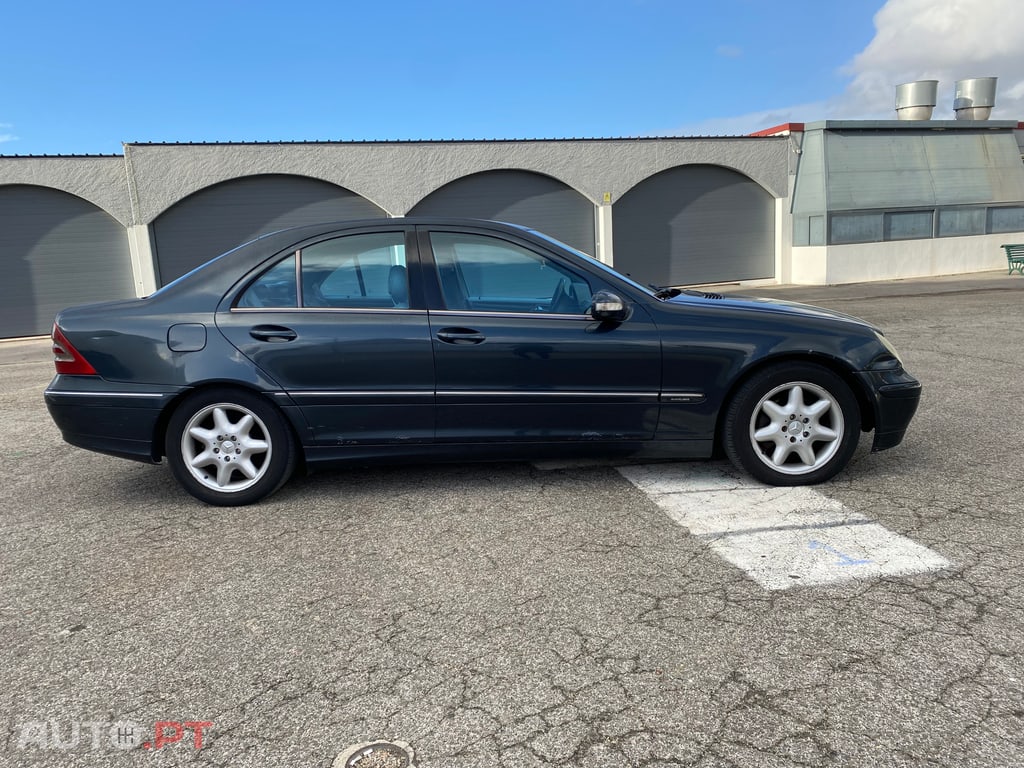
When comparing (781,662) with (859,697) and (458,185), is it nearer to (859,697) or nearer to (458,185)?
(859,697)

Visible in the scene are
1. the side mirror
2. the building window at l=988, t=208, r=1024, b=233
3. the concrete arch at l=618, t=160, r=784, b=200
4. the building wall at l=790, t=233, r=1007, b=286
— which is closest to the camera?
the side mirror

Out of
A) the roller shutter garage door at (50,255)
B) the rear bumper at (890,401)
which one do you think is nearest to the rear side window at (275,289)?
the rear bumper at (890,401)

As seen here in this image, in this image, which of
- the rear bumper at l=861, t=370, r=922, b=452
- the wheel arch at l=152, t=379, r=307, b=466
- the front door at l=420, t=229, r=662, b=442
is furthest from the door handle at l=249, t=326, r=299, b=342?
the rear bumper at l=861, t=370, r=922, b=452

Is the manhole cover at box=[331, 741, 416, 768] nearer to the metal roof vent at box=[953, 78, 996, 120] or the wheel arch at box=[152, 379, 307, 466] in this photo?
the wheel arch at box=[152, 379, 307, 466]

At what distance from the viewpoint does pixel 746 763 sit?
209 cm

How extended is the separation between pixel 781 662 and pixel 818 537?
114cm

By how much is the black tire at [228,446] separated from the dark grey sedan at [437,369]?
0.01 m

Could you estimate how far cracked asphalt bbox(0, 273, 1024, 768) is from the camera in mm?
2229

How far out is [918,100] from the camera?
22734mm

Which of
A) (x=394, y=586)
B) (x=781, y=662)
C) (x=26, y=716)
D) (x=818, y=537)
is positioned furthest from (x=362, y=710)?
(x=818, y=537)

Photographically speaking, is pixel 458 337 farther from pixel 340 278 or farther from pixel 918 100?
pixel 918 100

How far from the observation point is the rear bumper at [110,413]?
4.05 meters

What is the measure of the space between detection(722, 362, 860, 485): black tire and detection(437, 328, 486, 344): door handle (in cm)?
140

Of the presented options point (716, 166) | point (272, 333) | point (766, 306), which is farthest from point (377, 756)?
point (716, 166)
